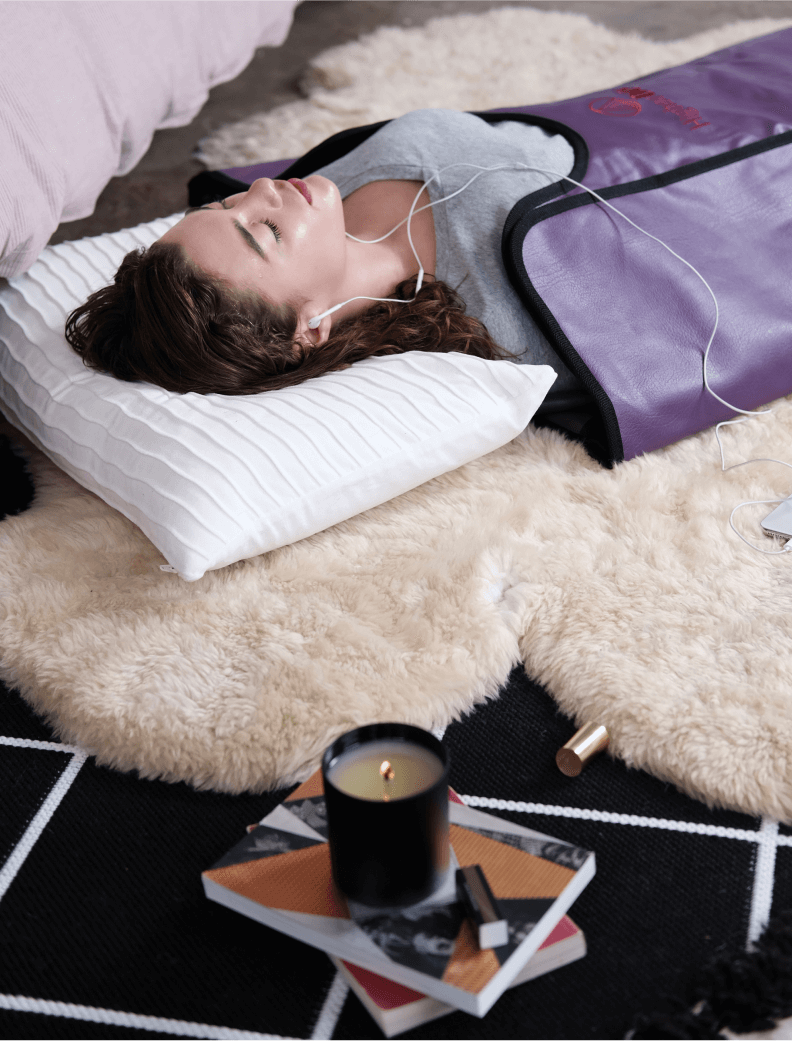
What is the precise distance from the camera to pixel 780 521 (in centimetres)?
117

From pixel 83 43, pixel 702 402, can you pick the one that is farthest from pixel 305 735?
pixel 83 43

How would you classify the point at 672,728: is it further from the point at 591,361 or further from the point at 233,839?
the point at 591,361

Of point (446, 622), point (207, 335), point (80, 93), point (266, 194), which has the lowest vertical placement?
point (446, 622)

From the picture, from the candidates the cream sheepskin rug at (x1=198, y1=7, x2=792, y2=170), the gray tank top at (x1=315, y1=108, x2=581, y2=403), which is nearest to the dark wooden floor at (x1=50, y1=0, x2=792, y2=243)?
the cream sheepskin rug at (x1=198, y1=7, x2=792, y2=170)

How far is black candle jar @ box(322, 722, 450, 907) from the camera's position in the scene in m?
0.64

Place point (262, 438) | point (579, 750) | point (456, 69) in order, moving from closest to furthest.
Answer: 1. point (579, 750)
2. point (262, 438)
3. point (456, 69)

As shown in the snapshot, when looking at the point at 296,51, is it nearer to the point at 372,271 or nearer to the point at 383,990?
the point at 372,271

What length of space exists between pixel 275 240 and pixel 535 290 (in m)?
0.38

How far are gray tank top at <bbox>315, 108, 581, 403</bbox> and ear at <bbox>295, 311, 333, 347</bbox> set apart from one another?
0.21 m

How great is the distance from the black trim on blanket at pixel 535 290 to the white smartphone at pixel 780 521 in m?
0.23

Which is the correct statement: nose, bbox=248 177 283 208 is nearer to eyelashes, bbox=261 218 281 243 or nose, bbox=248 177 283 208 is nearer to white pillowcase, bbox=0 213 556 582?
eyelashes, bbox=261 218 281 243

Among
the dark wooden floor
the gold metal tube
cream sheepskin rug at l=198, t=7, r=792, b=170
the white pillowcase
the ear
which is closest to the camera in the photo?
the gold metal tube

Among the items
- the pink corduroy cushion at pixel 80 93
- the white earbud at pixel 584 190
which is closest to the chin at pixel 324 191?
the white earbud at pixel 584 190

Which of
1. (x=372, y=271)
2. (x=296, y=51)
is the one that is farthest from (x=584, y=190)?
(x=296, y=51)
